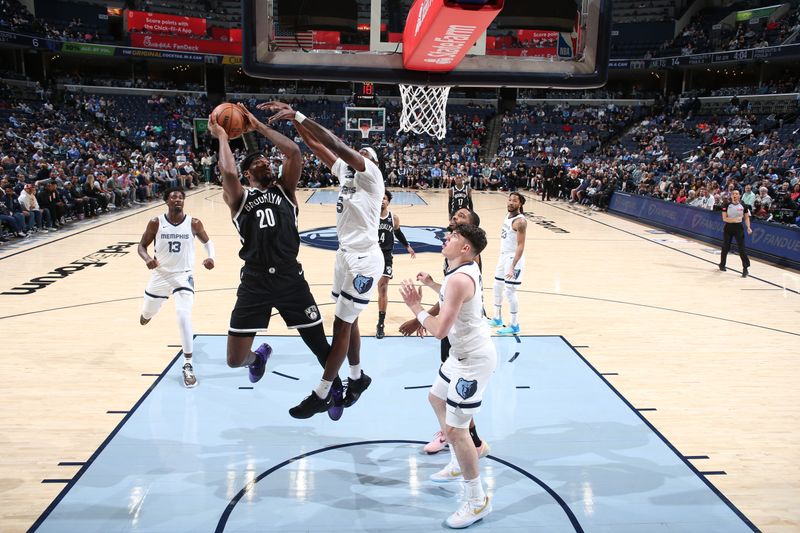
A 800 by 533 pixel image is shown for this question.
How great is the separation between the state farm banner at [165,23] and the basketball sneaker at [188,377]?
36.6 meters

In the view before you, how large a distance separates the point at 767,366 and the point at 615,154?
81.9ft

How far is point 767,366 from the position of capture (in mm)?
7121

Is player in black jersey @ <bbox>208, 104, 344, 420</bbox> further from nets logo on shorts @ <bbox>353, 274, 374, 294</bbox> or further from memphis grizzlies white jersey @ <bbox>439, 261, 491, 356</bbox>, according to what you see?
memphis grizzlies white jersey @ <bbox>439, 261, 491, 356</bbox>

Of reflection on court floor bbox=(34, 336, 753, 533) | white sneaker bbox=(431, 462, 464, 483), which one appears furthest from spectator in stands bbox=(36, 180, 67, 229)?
white sneaker bbox=(431, 462, 464, 483)

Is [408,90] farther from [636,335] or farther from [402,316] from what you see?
[636,335]

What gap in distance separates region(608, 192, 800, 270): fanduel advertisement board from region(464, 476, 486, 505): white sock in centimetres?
1128

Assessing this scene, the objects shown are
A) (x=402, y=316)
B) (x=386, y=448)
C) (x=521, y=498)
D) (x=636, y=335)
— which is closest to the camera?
(x=521, y=498)

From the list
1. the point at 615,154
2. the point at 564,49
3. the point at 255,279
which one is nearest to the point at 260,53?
the point at 255,279

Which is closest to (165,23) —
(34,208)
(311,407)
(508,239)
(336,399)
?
(34,208)

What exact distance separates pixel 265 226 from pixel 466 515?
2.38 meters

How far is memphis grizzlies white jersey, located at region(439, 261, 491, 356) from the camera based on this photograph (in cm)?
392

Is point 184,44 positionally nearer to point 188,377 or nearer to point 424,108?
point 424,108

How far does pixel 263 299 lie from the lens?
465 centimetres

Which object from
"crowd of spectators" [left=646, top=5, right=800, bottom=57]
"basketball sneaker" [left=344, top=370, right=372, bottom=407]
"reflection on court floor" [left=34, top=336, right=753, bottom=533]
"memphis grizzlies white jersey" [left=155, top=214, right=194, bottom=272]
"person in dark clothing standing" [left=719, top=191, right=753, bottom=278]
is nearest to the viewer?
"reflection on court floor" [left=34, top=336, right=753, bottom=533]
